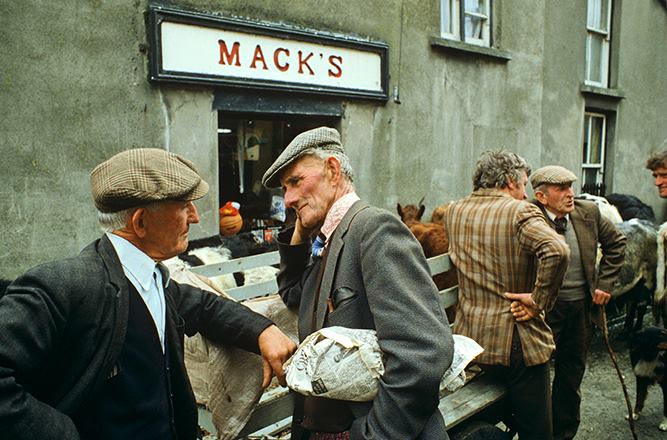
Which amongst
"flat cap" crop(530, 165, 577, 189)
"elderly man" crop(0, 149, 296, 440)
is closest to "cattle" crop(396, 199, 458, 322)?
"flat cap" crop(530, 165, 577, 189)

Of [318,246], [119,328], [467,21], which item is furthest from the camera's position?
[467,21]

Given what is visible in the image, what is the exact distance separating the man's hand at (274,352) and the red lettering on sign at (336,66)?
521 cm

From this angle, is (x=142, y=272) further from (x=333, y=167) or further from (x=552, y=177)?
(x=552, y=177)

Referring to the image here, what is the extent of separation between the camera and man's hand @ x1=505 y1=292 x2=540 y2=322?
130 inches

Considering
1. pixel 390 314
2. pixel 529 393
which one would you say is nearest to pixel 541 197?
pixel 529 393

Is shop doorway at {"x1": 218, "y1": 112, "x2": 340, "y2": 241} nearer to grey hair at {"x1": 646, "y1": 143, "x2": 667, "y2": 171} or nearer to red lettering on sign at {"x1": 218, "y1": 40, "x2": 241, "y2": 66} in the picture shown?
red lettering on sign at {"x1": 218, "y1": 40, "x2": 241, "y2": 66}

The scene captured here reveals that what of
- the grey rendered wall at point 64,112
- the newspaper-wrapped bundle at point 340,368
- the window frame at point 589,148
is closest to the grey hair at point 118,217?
the newspaper-wrapped bundle at point 340,368

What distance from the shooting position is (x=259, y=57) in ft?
20.2

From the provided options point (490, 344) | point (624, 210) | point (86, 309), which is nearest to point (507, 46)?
point (624, 210)

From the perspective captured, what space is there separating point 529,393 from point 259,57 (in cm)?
451

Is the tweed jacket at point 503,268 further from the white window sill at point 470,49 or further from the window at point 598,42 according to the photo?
the window at point 598,42

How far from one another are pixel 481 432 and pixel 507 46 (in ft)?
24.7

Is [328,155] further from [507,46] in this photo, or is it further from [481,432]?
[507,46]

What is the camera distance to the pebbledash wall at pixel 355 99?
495 centimetres
